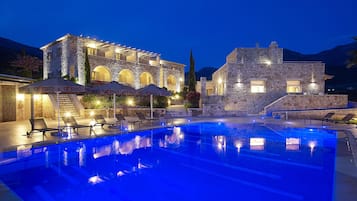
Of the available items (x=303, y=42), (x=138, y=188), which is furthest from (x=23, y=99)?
(x=303, y=42)

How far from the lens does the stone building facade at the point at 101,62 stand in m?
24.8

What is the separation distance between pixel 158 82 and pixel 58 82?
2267 cm

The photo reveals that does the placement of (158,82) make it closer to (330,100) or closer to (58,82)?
(330,100)

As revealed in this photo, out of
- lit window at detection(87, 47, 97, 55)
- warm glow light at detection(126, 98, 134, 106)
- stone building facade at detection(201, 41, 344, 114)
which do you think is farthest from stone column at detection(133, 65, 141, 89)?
stone building facade at detection(201, 41, 344, 114)

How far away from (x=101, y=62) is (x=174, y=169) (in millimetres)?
21756

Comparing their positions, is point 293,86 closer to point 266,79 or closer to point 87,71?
point 266,79

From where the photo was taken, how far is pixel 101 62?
26328mm

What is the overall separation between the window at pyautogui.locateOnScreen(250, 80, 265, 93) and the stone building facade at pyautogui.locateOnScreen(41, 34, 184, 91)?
12.9m

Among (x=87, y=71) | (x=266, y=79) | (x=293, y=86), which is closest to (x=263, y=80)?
(x=266, y=79)

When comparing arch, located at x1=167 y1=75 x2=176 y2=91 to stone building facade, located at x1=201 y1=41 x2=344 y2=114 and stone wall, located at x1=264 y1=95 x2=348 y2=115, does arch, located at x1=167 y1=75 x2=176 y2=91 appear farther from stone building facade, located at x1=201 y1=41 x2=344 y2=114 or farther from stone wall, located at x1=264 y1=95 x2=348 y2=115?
stone wall, located at x1=264 y1=95 x2=348 y2=115

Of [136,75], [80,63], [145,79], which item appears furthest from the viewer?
[145,79]

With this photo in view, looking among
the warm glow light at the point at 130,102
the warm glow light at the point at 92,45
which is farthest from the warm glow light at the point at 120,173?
the warm glow light at the point at 92,45

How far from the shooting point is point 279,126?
1473cm

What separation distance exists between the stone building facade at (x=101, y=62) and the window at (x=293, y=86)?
51.3 ft
